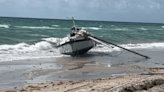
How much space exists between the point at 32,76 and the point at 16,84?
5.61 feet

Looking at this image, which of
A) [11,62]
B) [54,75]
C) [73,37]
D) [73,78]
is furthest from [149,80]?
[73,37]

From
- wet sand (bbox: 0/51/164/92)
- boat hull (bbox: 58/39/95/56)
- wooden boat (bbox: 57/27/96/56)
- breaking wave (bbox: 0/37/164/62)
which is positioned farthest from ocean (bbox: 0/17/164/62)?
wet sand (bbox: 0/51/164/92)

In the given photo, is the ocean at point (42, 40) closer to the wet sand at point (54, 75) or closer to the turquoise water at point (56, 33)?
the turquoise water at point (56, 33)

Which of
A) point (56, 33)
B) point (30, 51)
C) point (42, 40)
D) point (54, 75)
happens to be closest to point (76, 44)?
point (30, 51)

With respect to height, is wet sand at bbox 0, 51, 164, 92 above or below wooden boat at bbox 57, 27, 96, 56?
below

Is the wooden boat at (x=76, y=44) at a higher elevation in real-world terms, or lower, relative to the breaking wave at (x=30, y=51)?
higher

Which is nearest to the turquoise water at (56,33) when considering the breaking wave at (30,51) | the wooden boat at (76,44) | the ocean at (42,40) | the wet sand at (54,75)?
the ocean at (42,40)

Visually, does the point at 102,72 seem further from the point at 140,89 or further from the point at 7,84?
the point at 140,89

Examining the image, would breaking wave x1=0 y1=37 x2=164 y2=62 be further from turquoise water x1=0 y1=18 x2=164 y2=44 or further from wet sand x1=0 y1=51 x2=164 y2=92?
turquoise water x1=0 y1=18 x2=164 y2=44

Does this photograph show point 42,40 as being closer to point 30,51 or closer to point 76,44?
point 30,51

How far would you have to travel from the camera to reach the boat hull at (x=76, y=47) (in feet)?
65.2

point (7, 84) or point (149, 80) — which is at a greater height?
point (149, 80)

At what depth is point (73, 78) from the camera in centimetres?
1205

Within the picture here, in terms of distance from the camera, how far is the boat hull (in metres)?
19.9
